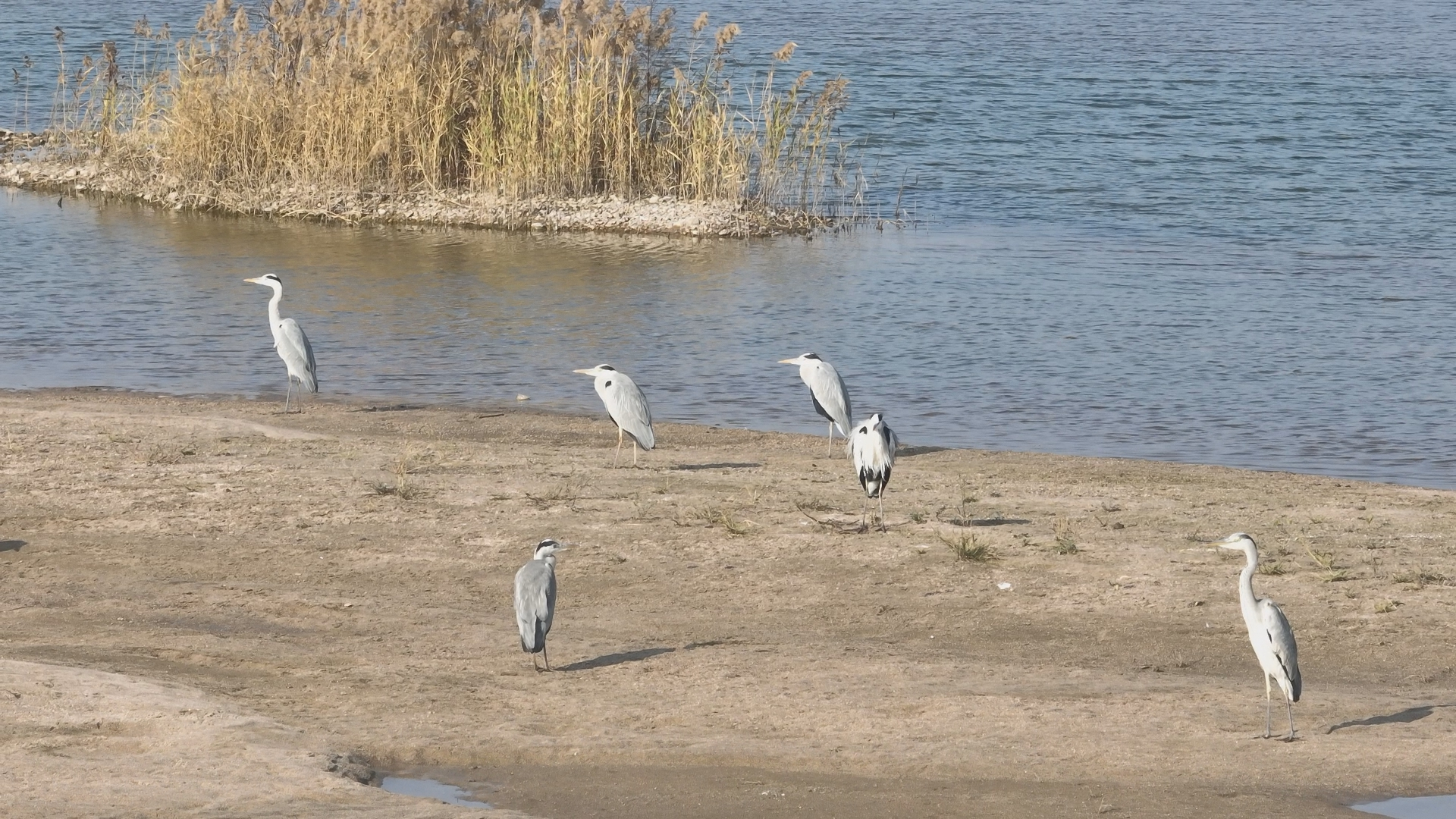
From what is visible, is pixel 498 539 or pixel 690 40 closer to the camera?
pixel 498 539

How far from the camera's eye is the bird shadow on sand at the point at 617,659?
9.26 m

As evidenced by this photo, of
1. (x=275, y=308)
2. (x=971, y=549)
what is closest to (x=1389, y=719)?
(x=971, y=549)

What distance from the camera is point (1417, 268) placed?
22172 millimetres

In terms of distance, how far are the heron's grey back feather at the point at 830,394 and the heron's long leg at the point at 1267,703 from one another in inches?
216

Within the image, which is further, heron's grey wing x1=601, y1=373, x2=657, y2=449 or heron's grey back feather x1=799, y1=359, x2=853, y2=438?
heron's grey back feather x1=799, y1=359, x2=853, y2=438

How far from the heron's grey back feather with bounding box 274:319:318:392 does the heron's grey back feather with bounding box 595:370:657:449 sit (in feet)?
A: 11.3

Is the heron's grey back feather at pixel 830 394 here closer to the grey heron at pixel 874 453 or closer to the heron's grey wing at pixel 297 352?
the grey heron at pixel 874 453

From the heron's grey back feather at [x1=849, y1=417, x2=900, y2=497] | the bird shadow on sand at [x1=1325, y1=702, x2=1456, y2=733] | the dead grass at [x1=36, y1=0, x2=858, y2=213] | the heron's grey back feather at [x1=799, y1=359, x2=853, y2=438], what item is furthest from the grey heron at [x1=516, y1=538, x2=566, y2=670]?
the dead grass at [x1=36, y1=0, x2=858, y2=213]

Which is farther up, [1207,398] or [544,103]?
[544,103]

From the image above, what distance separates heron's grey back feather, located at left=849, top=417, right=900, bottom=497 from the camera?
1115 cm

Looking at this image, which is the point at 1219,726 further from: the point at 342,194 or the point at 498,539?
the point at 342,194

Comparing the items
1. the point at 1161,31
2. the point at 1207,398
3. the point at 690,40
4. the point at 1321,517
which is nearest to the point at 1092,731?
the point at 1321,517

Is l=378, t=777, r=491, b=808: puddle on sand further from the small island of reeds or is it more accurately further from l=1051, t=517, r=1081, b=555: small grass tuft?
the small island of reeds

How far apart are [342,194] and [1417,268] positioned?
1392cm
